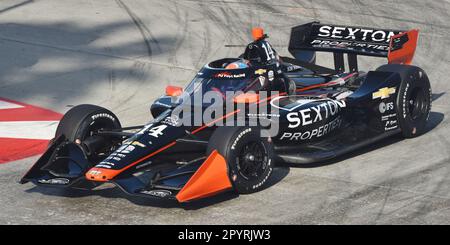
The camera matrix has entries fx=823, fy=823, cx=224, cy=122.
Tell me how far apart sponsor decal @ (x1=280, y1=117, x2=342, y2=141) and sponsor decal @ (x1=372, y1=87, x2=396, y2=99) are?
2.34 ft

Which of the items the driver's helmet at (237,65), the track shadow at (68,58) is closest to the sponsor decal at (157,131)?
the driver's helmet at (237,65)

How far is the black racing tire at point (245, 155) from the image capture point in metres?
8.93

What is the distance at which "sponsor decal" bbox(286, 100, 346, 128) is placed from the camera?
1020 cm

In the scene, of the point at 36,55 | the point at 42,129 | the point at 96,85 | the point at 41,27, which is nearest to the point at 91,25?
the point at 41,27

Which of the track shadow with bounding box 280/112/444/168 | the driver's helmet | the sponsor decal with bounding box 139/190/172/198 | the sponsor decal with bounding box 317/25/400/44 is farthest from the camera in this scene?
the sponsor decal with bounding box 317/25/400/44

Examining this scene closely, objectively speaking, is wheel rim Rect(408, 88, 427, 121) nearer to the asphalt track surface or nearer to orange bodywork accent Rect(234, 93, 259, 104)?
the asphalt track surface

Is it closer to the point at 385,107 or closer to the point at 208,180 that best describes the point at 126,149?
the point at 208,180

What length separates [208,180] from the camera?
8.73 m

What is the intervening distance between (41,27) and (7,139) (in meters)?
6.42

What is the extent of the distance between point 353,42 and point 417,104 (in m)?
1.66

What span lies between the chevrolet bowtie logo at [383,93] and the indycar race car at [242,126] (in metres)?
0.01

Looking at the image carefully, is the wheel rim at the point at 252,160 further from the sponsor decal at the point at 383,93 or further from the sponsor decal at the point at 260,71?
the sponsor decal at the point at 383,93

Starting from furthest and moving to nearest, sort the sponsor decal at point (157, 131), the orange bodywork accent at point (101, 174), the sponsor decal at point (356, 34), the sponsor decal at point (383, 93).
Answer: the sponsor decal at point (356, 34) < the sponsor decal at point (383, 93) < the sponsor decal at point (157, 131) < the orange bodywork accent at point (101, 174)

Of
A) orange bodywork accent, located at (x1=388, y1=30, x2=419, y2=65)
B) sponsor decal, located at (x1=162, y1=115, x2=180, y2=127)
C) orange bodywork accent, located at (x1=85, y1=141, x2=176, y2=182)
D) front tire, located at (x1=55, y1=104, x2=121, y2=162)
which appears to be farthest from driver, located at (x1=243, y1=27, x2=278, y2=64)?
orange bodywork accent, located at (x1=85, y1=141, x2=176, y2=182)
